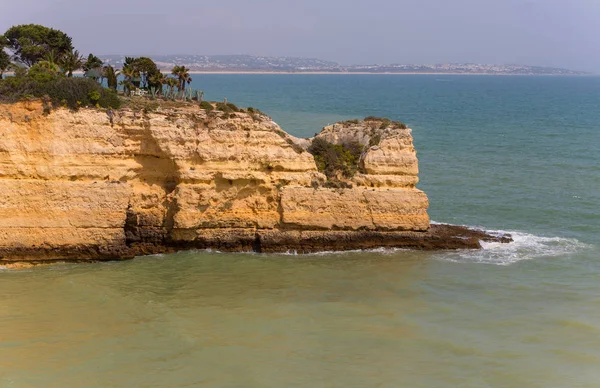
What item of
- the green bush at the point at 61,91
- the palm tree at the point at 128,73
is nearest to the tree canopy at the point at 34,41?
the palm tree at the point at 128,73

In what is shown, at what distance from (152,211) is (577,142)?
39.8 metres

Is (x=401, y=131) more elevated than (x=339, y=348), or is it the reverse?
(x=401, y=131)

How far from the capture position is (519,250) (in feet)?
83.9

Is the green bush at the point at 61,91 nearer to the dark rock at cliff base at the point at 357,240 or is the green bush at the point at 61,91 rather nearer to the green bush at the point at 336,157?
the dark rock at cliff base at the point at 357,240

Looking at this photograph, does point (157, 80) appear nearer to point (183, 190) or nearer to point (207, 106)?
point (207, 106)

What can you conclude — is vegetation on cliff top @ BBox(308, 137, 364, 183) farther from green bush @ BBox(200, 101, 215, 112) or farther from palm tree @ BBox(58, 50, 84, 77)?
palm tree @ BBox(58, 50, 84, 77)

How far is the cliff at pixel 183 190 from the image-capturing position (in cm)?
2211

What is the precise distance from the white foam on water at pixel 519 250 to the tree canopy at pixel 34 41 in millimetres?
21652

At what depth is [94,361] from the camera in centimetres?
1573

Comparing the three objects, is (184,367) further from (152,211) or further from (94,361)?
(152,211)

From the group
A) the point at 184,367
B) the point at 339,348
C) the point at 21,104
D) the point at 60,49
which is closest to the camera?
the point at 184,367

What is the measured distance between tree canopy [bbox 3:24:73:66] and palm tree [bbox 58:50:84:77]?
2.01 m

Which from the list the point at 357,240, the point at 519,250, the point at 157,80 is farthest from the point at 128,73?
the point at 519,250

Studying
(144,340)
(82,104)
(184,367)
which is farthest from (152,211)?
(184,367)
